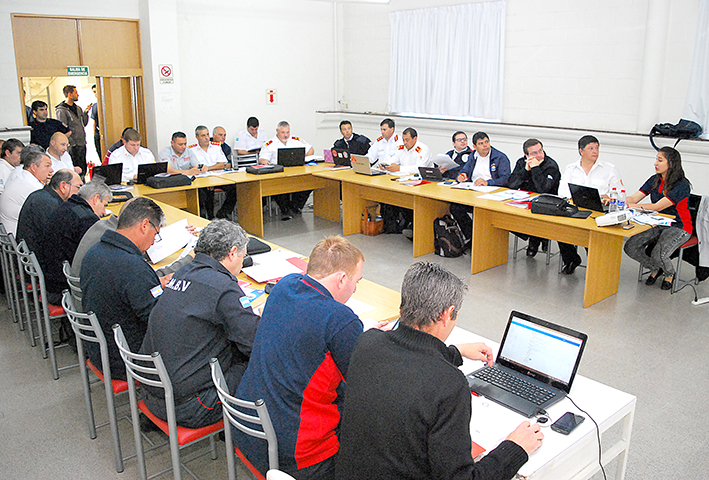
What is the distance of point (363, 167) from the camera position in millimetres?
6809

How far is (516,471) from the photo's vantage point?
1.66m

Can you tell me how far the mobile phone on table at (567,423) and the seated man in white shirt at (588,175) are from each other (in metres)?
3.77

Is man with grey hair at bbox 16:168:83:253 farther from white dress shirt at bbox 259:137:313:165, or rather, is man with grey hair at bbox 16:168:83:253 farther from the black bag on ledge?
white dress shirt at bbox 259:137:313:165

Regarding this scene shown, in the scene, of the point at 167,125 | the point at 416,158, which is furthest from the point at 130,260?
the point at 167,125

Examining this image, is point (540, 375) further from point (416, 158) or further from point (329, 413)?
point (416, 158)

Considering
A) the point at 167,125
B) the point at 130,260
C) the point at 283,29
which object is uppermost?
the point at 283,29

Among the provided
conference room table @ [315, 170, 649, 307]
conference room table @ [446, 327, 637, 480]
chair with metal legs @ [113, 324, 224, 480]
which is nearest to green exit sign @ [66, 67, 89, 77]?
Result: conference room table @ [315, 170, 649, 307]

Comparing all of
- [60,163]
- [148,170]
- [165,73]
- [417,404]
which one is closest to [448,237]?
[148,170]

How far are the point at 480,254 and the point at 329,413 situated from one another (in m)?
3.80

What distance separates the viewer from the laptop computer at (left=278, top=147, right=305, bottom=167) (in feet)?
23.9

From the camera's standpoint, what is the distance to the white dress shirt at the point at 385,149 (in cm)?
748

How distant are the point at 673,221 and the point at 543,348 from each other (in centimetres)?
334

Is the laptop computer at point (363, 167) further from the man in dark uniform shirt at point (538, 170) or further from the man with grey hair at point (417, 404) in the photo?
the man with grey hair at point (417, 404)

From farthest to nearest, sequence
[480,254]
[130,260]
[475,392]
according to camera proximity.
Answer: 1. [480,254]
2. [130,260]
3. [475,392]
